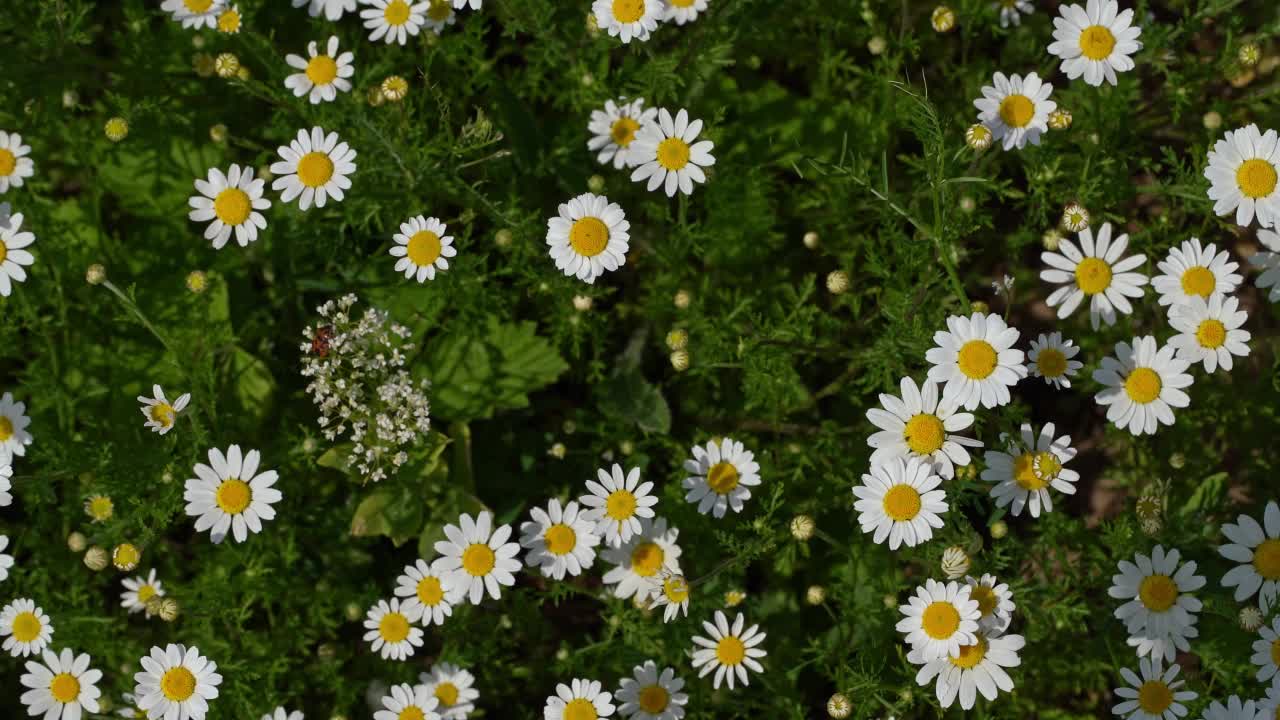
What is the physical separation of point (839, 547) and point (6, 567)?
4007mm

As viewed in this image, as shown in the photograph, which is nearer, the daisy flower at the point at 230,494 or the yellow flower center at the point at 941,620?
the yellow flower center at the point at 941,620

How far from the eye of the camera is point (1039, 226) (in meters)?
6.10

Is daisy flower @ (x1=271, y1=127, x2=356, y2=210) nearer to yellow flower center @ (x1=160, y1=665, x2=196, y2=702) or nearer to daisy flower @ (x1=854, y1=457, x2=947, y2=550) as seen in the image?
yellow flower center @ (x1=160, y1=665, x2=196, y2=702)

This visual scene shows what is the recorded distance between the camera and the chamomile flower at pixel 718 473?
5273mm

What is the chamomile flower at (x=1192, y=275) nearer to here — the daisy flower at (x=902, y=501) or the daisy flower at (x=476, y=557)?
the daisy flower at (x=902, y=501)

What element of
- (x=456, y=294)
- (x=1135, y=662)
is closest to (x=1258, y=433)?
(x=1135, y=662)

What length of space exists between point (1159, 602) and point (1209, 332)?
1315 mm

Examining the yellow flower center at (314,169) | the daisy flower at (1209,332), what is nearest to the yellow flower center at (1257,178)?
the daisy flower at (1209,332)

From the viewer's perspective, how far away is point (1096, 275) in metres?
5.22

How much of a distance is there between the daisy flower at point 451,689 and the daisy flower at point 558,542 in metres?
0.71

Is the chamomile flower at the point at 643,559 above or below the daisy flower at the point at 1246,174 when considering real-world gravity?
below

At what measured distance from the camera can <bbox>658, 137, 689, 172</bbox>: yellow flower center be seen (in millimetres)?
Result: 5434

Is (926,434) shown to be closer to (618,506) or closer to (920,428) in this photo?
(920,428)

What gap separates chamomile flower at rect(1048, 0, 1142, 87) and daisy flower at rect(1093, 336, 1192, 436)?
4.57 ft
